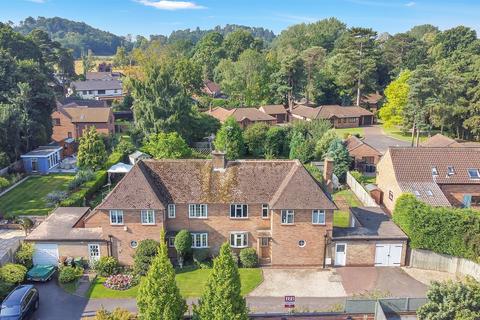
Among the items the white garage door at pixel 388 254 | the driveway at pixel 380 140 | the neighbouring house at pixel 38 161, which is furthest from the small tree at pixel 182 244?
the driveway at pixel 380 140

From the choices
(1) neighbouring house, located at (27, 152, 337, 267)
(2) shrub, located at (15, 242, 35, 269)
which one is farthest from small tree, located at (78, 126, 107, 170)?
(2) shrub, located at (15, 242, 35, 269)

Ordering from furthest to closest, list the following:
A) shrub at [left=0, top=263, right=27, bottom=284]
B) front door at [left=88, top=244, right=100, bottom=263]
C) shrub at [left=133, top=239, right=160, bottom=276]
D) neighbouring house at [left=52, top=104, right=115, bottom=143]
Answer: neighbouring house at [left=52, top=104, right=115, bottom=143] < front door at [left=88, top=244, right=100, bottom=263] < shrub at [left=133, top=239, right=160, bottom=276] < shrub at [left=0, top=263, right=27, bottom=284]

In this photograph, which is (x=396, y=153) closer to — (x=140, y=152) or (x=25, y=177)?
(x=140, y=152)

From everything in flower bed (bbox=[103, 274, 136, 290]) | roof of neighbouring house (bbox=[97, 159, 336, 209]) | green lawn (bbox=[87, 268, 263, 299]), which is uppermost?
roof of neighbouring house (bbox=[97, 159, 336, 209])

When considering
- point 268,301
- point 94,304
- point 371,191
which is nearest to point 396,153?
point 371,191

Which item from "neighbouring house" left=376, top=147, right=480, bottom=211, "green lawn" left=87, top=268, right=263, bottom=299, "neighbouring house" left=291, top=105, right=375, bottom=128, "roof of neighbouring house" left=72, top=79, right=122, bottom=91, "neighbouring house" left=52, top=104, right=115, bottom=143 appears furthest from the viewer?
"roof of neighbouring house" left=72, top=79, right=122, bottom=91

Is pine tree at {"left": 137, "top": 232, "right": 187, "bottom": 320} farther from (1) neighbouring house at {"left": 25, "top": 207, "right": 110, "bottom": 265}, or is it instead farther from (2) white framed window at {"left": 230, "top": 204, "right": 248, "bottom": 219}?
(1) neighbouring house at {"left": 25, "top": 207, "right": 110, "bottom": 265}
